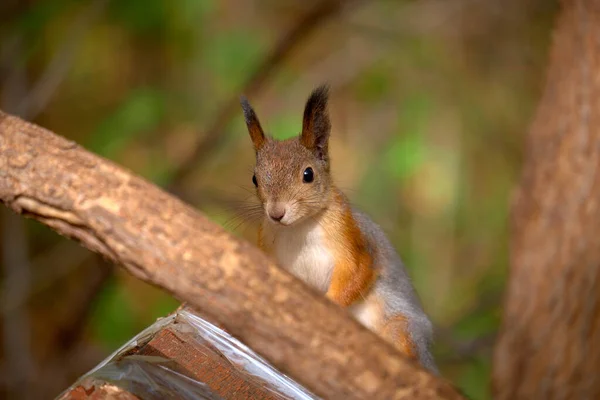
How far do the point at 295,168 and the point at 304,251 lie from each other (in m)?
0.20

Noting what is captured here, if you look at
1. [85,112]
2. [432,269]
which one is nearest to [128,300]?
[85,112]

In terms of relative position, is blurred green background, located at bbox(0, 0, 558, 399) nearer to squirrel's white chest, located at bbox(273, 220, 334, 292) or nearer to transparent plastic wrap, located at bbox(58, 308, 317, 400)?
squirrel's white chest, located at bbox(273, 220, 334, 292)

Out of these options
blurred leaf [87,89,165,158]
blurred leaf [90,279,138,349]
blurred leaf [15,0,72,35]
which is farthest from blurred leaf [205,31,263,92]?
blurred leaf [90,279,138,349]

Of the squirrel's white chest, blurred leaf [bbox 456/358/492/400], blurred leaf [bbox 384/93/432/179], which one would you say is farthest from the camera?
blurred leaf [bbox 384/93/432/179]

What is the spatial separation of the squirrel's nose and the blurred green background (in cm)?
158

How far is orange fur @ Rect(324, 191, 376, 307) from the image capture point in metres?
1.81

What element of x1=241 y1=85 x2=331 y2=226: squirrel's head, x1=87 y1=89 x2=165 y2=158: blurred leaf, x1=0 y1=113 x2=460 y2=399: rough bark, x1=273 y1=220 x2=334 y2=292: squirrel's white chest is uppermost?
x1=241 y1=85 x2=331 y2=226: squirrel's head

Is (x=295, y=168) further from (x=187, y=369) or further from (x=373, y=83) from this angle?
(x=373, y=83)

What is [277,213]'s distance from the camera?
1711mm

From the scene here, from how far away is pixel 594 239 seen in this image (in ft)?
5.58

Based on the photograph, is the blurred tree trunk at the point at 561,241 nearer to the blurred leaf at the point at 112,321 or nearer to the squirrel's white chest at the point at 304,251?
the squirrel's white chest at the point at 304,251

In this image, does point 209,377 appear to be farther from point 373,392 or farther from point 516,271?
point 516,271

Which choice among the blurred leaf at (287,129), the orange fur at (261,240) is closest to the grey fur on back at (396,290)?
the orange fur at (261,240)

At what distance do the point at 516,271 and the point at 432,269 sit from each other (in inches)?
130
